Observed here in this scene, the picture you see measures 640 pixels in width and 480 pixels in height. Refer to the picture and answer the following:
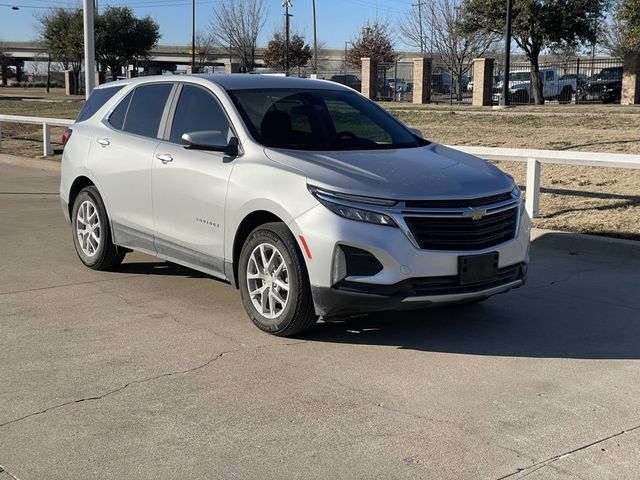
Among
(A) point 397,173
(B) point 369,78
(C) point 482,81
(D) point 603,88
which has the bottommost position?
(A) point 397,173

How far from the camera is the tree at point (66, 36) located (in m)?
59.4

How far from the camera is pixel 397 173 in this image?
5500 millimetres

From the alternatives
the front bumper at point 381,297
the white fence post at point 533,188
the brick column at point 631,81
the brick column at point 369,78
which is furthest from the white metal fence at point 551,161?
the brick column at point 369,78

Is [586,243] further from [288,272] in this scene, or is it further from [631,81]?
[631,81]

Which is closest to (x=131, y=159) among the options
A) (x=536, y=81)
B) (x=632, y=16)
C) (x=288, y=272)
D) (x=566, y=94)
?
(x=288, y=272)

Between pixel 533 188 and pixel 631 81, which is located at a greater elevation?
pixel 631 81

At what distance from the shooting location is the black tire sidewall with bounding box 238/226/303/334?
539 cm

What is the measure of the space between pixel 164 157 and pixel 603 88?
3317 cm

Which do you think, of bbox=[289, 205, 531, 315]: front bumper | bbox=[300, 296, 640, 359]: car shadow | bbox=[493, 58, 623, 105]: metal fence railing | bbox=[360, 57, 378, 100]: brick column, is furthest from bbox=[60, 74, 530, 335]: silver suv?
bbox=[360, 57, 378, 100]: brick column

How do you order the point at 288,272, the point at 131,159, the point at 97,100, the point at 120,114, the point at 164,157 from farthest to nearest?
the point at 97,100
the point at 120,114
the point at 131,159
the point at 164,157
the point at 288,272

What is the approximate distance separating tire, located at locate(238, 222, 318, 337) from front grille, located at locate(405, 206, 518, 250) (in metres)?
0.81

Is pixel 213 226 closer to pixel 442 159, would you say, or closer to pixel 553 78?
pixel 442 159

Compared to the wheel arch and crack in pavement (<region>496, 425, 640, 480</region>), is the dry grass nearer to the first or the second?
the wheel arch

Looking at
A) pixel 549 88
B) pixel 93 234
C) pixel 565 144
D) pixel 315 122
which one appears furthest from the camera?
pixel 549 88
